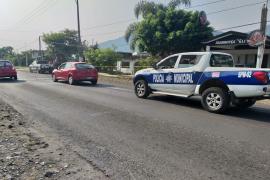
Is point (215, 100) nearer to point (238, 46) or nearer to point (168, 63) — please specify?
point (168, 63)

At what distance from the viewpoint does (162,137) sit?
6336 mm

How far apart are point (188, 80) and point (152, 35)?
2144 cm

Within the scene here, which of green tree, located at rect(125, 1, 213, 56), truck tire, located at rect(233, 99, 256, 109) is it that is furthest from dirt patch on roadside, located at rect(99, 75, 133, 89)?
truck tire, located at rect(233, 99, 256, 109)

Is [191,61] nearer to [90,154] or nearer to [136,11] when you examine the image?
[90,154]

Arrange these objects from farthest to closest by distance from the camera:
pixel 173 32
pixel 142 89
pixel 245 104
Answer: pixel 173 32 → pixel 142 89 → pixel 245 104

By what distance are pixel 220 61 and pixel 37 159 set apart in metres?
7.08

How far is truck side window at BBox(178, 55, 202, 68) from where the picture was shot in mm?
10155

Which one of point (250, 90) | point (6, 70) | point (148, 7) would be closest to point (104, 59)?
point (148, 7)

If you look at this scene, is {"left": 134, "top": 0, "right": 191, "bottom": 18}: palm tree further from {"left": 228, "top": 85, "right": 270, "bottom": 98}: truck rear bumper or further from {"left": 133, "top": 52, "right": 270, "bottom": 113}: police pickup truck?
{"left": 228, "top": 85, "right": 270, "bottom": 98}: truck rear bumper

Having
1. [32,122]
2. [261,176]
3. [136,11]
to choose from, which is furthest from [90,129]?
[136,11]

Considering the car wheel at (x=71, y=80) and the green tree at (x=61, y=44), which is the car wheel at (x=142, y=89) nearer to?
the car wheel at (x=71, y=80)

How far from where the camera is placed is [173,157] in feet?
16.8

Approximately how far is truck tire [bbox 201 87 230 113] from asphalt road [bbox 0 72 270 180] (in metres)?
0.29

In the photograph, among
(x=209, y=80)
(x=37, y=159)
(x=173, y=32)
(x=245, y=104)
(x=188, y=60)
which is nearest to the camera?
(x=37, y=159)
